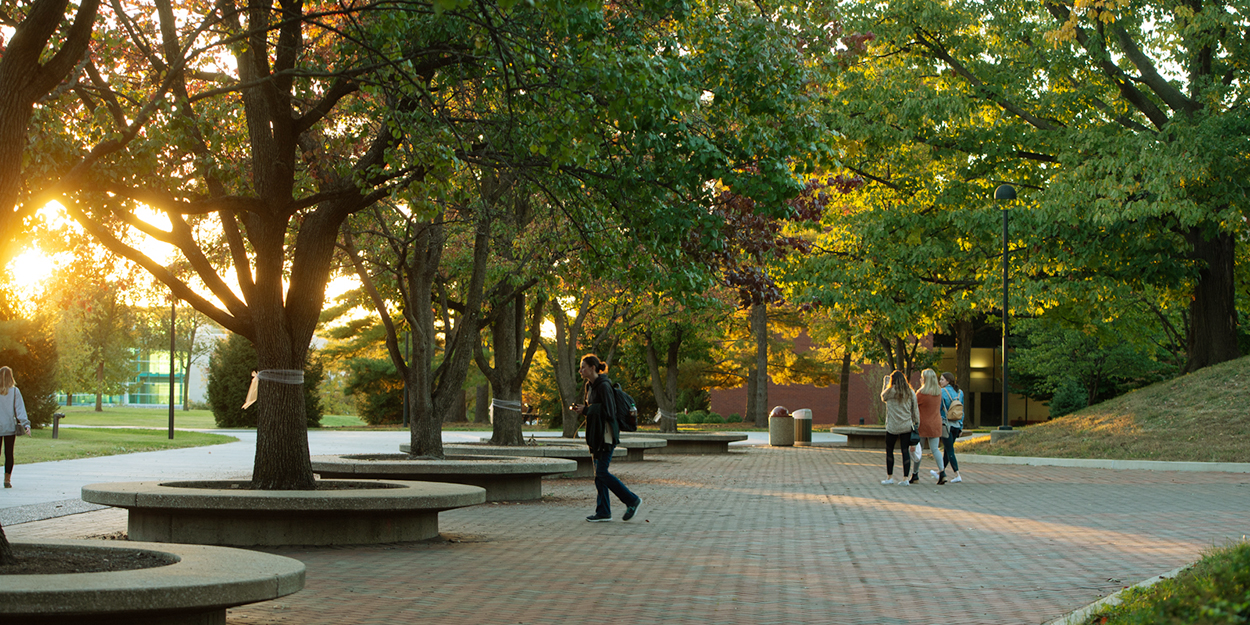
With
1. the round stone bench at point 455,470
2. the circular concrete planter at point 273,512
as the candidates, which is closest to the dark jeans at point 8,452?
the round stone bench at point 455,470

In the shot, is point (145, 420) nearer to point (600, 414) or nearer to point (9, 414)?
point (9, 414)

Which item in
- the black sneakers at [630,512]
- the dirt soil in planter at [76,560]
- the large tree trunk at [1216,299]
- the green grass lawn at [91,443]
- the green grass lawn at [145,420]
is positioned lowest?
the green grass lawn at [145,420]

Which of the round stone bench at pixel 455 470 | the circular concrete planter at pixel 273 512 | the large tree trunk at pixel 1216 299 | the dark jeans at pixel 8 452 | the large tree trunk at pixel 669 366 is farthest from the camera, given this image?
the large tree trunk at pixel 669 366

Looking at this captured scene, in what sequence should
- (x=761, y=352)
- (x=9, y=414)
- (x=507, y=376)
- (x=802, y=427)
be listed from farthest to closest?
(x=761, y=352) < (x=802, y=427) < (x=507, y=376) < (x=9, y=414)

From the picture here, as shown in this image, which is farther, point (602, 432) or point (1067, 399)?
point (1067, 399)

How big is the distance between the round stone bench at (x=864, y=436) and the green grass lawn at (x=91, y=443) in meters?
18.9

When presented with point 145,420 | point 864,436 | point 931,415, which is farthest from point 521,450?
point 145,420

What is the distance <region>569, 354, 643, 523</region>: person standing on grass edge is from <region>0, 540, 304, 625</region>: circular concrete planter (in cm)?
637

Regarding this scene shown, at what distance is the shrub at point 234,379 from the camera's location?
4719cm

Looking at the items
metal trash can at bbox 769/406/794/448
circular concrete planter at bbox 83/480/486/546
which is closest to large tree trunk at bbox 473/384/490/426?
metal trash can at bbox 769/406/794/448

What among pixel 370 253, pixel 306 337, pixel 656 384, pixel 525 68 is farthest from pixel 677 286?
pixel 656 384

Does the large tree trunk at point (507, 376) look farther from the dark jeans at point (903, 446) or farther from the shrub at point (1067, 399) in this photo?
the shrub at point (1067, 399)

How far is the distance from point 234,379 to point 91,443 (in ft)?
66.3

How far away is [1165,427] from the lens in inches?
904
